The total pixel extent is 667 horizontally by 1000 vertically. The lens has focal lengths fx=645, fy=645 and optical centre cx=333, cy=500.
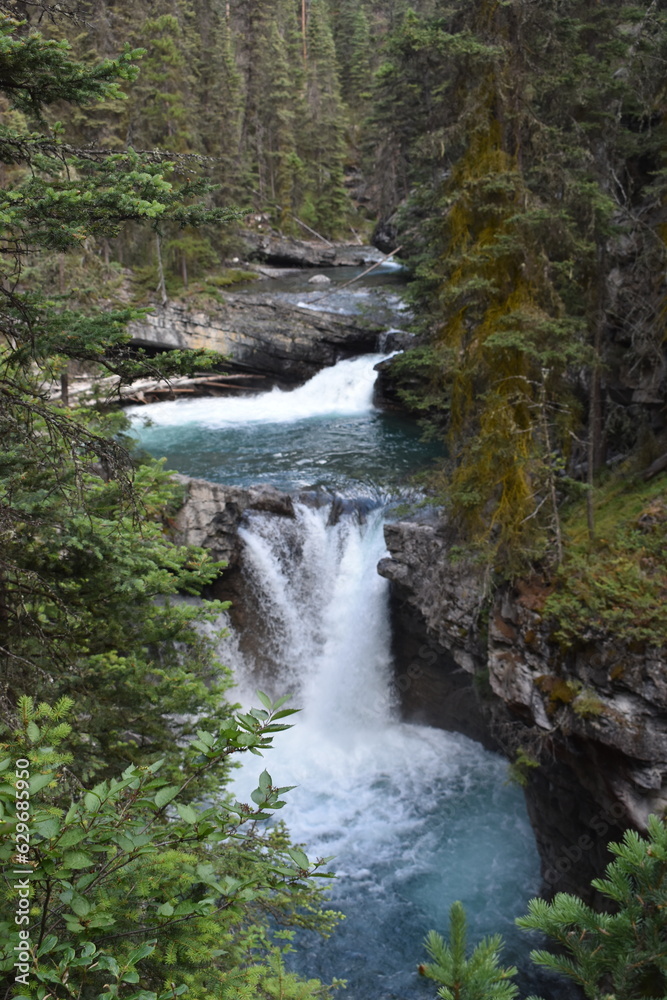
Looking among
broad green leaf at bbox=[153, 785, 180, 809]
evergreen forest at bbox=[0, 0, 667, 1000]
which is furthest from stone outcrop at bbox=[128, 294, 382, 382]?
broad green leaf at bbox=[153, 785, 180, 809]

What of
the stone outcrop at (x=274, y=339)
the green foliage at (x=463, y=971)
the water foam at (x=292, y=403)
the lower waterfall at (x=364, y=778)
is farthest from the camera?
the stone outcrop at (x=274, y=339)

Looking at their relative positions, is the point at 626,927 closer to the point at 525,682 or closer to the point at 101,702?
the point at 101,702

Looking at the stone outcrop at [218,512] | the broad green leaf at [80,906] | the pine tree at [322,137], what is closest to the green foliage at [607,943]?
the broad green leaf at [80,906]

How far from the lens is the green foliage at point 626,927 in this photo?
2271 mm

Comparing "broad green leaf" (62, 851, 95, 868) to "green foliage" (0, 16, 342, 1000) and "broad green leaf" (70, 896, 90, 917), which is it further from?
"broad green leaf" (70, 896, 90, 917)

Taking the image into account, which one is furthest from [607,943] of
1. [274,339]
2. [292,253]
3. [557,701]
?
[292,253]

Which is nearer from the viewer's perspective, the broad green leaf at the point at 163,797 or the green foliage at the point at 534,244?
the broad green leaf at the point at 163,797

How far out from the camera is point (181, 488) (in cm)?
1087

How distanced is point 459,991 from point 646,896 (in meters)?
0.77

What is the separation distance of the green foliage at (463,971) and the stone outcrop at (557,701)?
5875mm

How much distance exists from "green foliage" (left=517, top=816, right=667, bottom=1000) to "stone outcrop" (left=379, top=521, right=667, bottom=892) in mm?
5413

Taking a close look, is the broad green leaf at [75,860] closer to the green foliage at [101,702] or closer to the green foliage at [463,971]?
the green foliage at [101,702]

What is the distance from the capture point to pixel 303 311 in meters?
25.6

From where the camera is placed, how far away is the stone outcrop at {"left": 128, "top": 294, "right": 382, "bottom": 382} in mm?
23938
